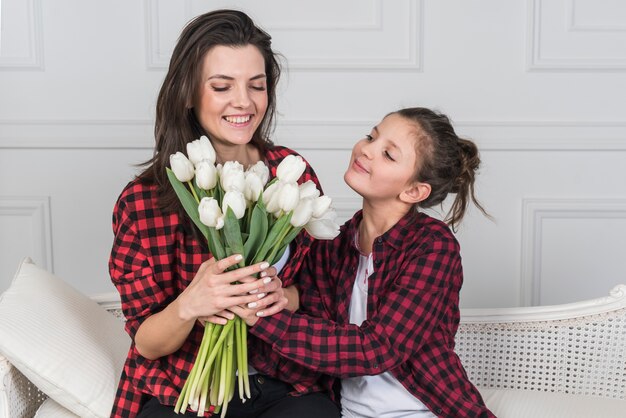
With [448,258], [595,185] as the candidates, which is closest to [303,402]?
[448,258]

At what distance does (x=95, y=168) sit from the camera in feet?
9.33

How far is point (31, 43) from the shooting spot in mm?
2797

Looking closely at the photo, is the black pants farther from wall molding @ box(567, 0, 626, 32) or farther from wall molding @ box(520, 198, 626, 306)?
wall molding @ box(567, 0, 626, 32)

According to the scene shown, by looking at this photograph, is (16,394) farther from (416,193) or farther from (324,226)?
(416,193)

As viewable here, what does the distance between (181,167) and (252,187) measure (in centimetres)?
13

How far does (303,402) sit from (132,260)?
46cm

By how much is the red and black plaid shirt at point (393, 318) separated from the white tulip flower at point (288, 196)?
27 centimetres

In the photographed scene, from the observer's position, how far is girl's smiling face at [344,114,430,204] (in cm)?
172

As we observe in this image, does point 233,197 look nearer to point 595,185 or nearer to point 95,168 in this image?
point 95,168

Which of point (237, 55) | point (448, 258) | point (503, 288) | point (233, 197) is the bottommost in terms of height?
point (503, 288)

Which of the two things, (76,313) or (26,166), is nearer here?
(76,313)

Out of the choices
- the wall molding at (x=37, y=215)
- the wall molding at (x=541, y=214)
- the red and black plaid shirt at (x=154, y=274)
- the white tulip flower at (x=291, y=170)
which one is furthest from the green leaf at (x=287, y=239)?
the wall molding at (x=37, y=215)

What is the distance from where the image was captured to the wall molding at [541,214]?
2.80 metres

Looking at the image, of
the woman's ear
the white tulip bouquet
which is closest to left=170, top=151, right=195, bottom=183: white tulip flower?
the white tulip bouquet
